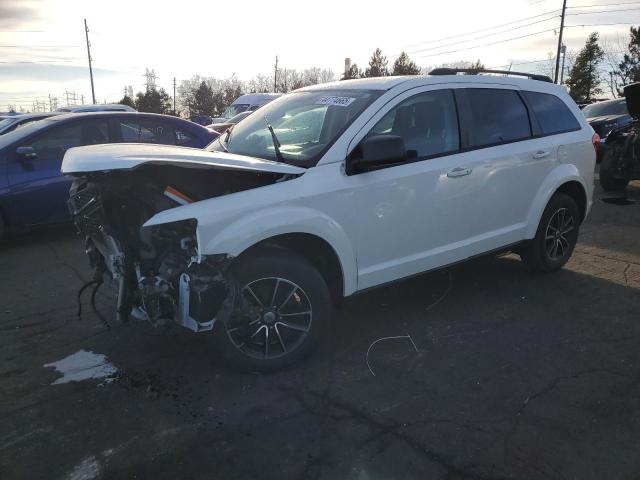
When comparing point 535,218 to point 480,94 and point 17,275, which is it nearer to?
point 480,94

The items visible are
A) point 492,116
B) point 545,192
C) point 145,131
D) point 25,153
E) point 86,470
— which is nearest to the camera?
point 86,470

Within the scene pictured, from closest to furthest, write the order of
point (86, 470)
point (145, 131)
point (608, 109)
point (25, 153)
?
point (86, 470) < point (25, 153) < point (145, 131) < point (608, 109)

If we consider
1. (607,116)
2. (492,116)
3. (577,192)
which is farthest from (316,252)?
(607,116)

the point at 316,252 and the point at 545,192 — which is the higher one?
the point at 545,192

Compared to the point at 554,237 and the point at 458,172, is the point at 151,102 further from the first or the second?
the point at 458,172

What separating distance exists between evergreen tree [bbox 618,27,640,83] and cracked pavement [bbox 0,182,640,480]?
1720 inches

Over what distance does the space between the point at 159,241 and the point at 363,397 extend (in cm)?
156

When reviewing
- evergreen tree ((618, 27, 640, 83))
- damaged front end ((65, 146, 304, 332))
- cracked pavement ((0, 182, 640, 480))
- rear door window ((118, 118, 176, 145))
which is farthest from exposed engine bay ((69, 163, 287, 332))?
evergreen tree ((618, 27, 640, 83))

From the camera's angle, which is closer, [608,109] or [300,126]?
[300,126]

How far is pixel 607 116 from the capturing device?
14.6m

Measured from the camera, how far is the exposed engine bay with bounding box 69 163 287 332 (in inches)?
122

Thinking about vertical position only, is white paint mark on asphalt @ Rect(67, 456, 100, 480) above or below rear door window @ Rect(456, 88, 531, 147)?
below

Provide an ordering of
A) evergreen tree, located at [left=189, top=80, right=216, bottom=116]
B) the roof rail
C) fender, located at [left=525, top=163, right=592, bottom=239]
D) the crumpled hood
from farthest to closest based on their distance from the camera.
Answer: evergreen tree, located at [left=189, top=80, right=216, bottom=116] → fender, located at [left=525, top=163, right=592, bottom=239] → the roof rail → the crumpled hood

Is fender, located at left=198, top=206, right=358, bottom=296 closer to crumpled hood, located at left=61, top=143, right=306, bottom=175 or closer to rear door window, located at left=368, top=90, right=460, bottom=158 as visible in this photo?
crumpled hood, located at left=61, top=143, right=306, bottom=175
